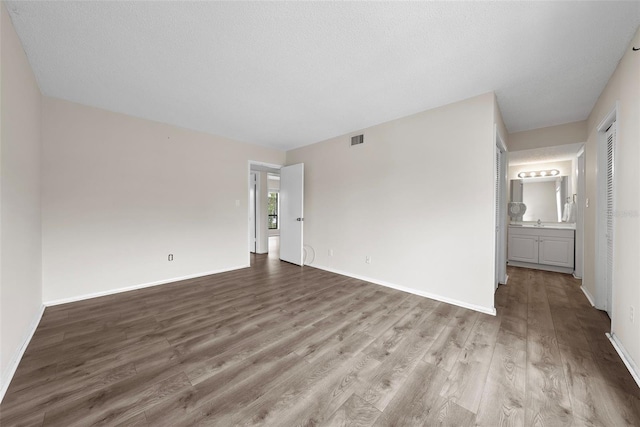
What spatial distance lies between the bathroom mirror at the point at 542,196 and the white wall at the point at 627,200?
324cm

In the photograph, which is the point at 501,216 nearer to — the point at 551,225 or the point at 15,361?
the point at 551,225

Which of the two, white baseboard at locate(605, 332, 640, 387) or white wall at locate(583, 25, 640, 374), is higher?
white wall at locate(583, 25, 640, 374)

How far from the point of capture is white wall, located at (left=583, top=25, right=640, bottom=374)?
1.73 metres

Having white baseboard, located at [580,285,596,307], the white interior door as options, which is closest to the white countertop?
white baseboard, located at [580,285,596,307]

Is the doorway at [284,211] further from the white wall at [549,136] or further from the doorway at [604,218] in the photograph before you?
the doorway at [604,218]

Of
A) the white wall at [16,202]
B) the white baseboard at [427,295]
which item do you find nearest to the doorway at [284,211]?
the white baseboard at [427,295]

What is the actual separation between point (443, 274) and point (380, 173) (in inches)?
65.9

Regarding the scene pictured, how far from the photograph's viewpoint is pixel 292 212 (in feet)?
16.8

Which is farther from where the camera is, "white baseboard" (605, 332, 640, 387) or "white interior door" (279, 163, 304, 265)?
"white interior door" (279, 163, 304, 265)

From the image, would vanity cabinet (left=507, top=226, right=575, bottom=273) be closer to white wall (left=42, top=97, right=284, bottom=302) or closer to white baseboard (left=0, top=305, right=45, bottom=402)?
white wall (left=42, top=97, right=284, bottom=302)

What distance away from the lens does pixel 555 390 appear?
1.53 m

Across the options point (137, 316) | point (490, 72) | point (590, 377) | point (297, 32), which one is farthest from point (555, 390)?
point (137, 316)

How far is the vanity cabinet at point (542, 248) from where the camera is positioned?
439 cm

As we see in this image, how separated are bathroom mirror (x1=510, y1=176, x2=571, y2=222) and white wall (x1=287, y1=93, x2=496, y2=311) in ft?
11.9
